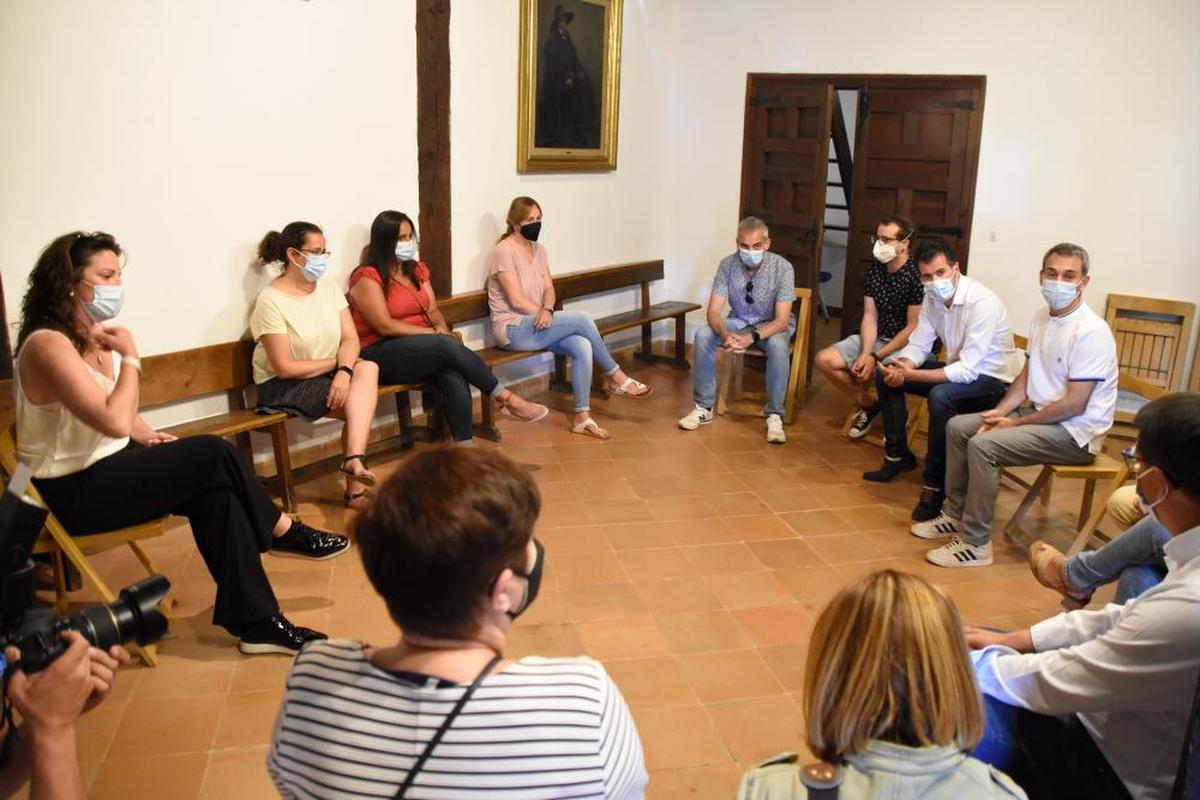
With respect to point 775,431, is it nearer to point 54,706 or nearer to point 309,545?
point 309,545

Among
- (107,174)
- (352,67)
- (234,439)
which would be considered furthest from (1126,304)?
(107,174)

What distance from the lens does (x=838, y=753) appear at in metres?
1.35

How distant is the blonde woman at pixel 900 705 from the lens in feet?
4.32

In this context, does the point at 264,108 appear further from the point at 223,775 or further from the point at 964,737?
the point at 964,737

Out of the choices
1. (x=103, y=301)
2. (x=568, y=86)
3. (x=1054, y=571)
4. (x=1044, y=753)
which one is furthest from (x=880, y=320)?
(x=103, y=301)

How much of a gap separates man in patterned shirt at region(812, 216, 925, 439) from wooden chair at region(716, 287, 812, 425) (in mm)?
335

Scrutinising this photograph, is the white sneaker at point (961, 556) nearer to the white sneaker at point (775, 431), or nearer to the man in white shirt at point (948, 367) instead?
the man in white shirt at point (948, 367)

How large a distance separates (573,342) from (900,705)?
416cm

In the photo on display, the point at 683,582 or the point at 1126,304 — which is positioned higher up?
the point at 1126,304

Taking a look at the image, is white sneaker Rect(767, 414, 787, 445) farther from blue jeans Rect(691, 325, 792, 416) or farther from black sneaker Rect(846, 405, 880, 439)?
black sneaker Rect(846, 405, 880, 439)

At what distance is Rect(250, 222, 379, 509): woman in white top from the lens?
4082 millimetres

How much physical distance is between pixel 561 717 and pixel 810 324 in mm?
4984

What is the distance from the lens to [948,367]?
A: 4480 millimetres

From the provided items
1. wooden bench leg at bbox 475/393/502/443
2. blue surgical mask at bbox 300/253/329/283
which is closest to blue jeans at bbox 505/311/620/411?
wooden bench leg at bbox 475/393/502/443
